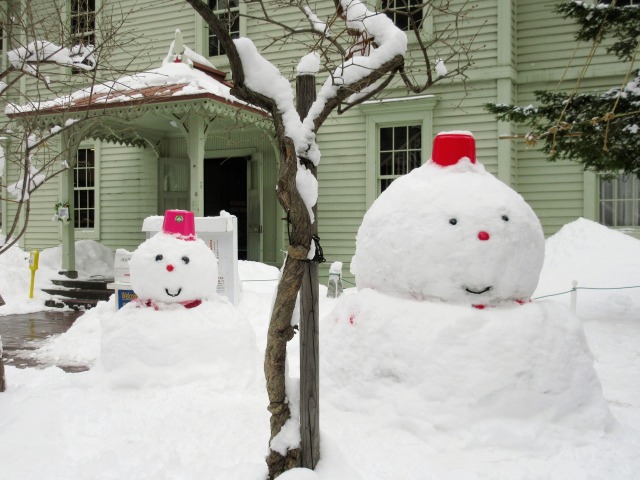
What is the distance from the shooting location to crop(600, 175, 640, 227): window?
32.5 feet

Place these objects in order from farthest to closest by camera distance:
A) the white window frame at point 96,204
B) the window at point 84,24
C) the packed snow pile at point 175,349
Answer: the white window frame at point 96,204 < the window at point 84,24 < the packed snow pile at point 175,349

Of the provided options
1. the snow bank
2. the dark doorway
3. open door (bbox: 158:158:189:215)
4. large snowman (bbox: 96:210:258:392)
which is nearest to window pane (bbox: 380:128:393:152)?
the dark doorway

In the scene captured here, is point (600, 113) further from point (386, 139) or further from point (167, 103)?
point (167, 103)

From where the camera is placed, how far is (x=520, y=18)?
34.0 ft

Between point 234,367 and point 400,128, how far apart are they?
7493 millimetres

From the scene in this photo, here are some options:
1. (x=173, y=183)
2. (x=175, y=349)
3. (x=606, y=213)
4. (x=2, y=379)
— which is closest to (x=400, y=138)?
(x=606, y=213)

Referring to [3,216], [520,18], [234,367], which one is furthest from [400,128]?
[3,216]

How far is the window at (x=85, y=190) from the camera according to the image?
1379 cm

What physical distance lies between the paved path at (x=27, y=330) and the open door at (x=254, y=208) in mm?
3994

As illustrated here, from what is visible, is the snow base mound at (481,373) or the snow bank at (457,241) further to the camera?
the snow bank at (457,241)

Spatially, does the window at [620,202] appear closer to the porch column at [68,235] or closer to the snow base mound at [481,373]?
the snow base mound at [481,373]

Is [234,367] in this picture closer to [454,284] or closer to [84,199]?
[454,284]

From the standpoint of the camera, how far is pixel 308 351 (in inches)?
117

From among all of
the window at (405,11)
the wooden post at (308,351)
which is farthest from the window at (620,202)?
the wooden post at (308,351)
